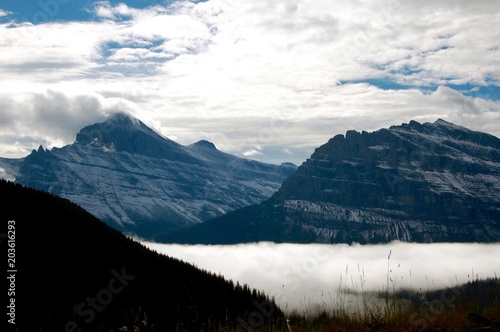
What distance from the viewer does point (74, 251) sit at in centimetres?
12800

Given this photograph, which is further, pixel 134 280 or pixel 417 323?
pixel 134 280

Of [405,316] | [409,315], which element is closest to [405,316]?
[405,316]

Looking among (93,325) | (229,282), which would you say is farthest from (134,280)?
(93,325)

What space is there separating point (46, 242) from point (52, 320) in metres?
55.3

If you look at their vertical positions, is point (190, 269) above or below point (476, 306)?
below

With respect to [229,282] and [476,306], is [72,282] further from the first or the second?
[476,306]

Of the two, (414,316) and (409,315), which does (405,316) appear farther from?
→ (414,316)

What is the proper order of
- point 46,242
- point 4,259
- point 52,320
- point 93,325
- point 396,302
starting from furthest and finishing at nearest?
1. point 46,242
2. point 4,259
3. point 52,320
4. point 93,325
5. point 396,302

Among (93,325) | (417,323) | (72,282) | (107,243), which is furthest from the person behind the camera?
(107,243)

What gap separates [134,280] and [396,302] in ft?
361

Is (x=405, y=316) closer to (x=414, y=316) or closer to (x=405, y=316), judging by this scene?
(x=405, y=316)

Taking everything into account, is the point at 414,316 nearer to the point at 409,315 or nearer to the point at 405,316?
the point at 409,315

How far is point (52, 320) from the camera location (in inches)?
3041

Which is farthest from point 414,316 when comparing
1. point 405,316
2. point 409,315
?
point 405,316
